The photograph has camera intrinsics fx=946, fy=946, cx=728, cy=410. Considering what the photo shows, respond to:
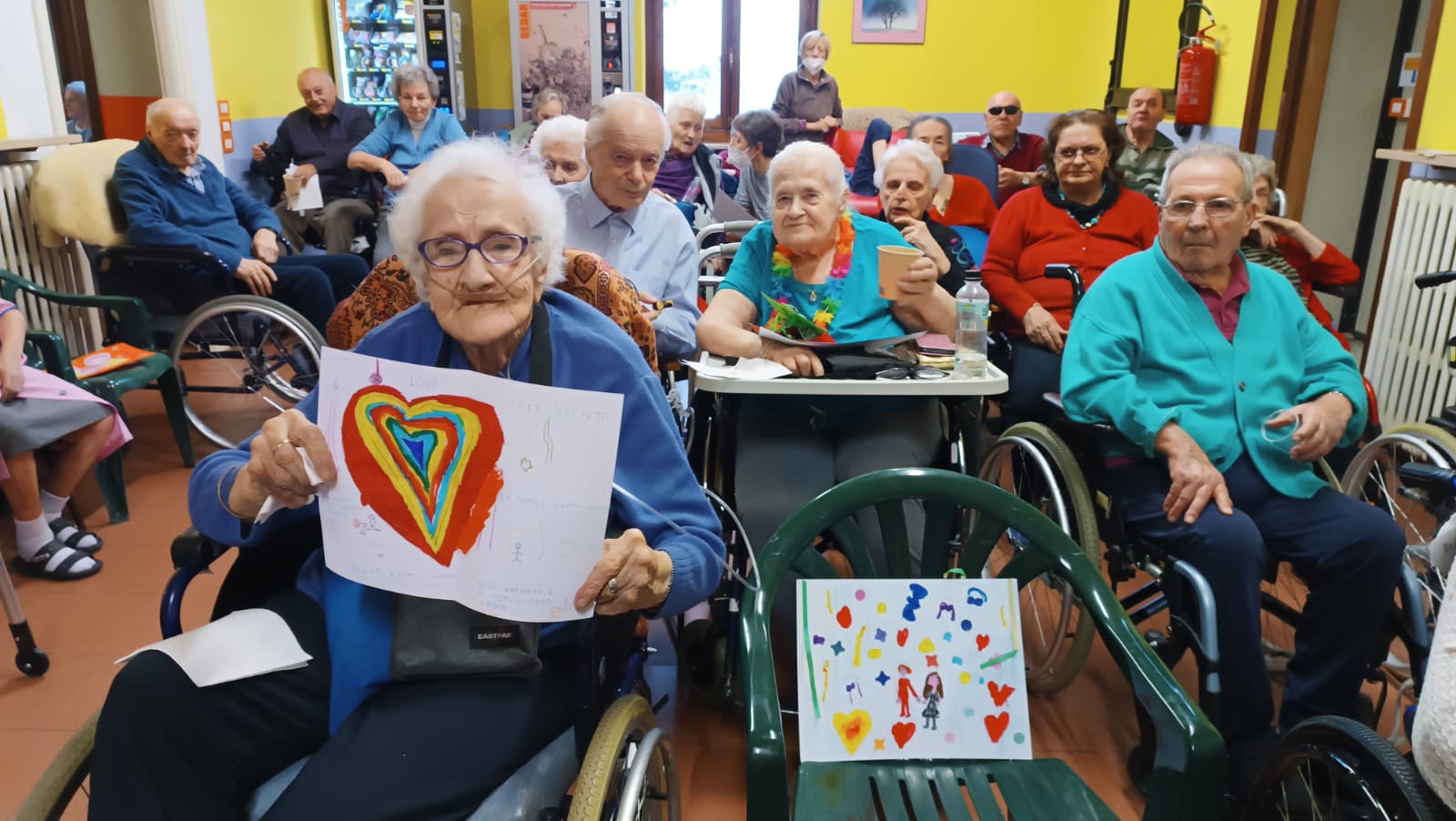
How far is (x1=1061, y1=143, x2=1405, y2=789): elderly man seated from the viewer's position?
1754mm

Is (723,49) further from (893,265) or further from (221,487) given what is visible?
(221,487)

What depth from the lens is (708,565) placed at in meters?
1.29

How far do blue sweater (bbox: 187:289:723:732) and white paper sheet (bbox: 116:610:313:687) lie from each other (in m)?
0.06

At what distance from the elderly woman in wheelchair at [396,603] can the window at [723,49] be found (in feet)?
22.7

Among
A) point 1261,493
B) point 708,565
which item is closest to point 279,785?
point 708,565

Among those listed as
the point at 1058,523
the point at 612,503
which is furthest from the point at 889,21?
the point at 612,503

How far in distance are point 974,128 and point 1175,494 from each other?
268 inches

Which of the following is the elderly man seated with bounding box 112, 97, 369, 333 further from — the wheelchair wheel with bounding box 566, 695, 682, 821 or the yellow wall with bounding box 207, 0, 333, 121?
the wheelchair wheel with bounding box 566, 695, 682, 821

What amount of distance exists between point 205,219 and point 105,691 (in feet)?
7.24

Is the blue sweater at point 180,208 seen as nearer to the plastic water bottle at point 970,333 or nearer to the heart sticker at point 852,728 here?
the plastic water bottle at point 970,333

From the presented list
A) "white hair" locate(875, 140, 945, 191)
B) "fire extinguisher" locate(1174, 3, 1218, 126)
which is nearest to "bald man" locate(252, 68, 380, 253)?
"white hair" locate(875, 140, 945, 191)

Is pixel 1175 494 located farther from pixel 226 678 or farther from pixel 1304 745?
pixel 226 678

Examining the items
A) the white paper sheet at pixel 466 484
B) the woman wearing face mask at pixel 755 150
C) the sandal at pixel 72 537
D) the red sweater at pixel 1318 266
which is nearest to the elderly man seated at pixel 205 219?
the sandal at pixel 72 537

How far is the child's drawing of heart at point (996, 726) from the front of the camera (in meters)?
1.38
